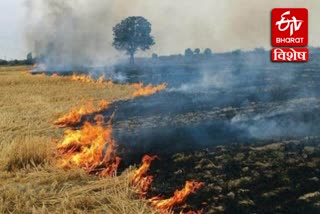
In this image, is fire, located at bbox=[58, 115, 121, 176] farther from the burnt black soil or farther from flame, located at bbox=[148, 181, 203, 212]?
flame, located at bbox=[148, 181, 203, 212]

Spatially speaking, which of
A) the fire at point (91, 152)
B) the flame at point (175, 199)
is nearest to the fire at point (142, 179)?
the flame at point (175, 199)

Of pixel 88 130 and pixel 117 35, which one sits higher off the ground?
pixel 117 35

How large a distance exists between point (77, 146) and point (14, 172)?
2243 mm

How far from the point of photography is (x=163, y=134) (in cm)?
1184

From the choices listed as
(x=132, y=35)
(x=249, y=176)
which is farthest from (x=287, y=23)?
(x=132, y=35)

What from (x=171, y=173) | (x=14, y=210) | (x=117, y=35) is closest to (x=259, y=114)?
(x=171, y=173)

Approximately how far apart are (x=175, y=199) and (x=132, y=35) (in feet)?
215

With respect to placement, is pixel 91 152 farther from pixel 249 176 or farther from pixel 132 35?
pixel 132 35

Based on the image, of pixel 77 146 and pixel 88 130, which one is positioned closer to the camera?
pixel 77 146

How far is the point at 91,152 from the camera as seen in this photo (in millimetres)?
10203

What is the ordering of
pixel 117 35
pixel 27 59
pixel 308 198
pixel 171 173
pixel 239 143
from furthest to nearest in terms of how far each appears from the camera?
pixel 27 59, pixel 117 35, pixel 239 143, pixel 171 173, pixel 308 198

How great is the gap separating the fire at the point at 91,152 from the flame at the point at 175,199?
1.81m

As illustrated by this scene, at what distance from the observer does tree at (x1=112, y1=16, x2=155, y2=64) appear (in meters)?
71.2

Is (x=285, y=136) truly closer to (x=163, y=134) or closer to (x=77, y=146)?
(x=163, y=134)
